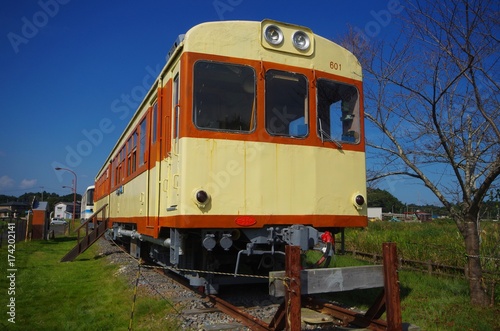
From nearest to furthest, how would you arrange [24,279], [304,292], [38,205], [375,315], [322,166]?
[304,292], [375,315], [322,166], [24,279], [38,205]

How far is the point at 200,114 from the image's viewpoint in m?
5.39

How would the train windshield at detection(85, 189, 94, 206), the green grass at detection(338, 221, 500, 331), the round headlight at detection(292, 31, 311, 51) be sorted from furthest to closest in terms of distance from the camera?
the train windshield at detection(85, 189, 94, 206) → the round headlight at detection(292, 31, 311, 51) → the green grass at detection(338, 221, 500, 331)

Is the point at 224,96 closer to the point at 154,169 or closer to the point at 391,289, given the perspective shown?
the point at 154,169

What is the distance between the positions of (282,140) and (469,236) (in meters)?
3.30

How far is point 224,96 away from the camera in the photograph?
5.59m

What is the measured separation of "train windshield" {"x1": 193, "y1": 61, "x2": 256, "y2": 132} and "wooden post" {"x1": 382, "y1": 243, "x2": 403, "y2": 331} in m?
2.27

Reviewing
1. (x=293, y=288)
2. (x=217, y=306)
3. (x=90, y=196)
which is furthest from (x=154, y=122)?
(x=90, y=196)

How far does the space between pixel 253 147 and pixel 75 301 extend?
4140mm

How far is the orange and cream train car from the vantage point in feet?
17.3

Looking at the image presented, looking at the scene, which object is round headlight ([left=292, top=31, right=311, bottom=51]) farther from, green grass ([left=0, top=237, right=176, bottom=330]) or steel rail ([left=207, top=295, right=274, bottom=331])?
green grass ([left=0, top=237, right=176, bottom=330])

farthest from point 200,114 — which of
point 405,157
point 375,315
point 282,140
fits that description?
point 405,157

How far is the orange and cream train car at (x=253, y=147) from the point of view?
17.3 ft

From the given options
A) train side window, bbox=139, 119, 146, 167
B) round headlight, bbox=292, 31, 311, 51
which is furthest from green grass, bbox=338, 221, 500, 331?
train side window, bbox=139, 119, 146, 167

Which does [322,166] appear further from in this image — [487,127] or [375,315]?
[487,127]
